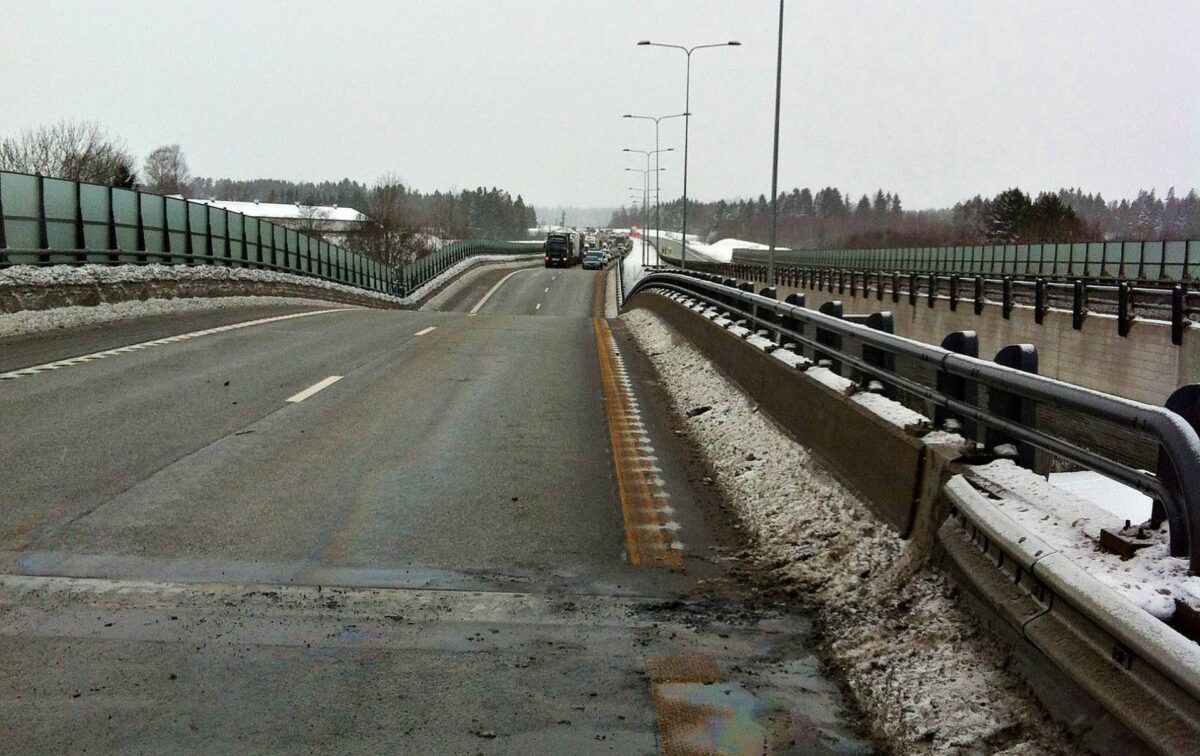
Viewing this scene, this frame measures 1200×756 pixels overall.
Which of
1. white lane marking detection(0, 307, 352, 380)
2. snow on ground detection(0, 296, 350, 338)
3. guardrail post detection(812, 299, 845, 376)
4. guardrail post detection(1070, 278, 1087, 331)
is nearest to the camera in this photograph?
guardrail post detection(812, 299, 845, 376)

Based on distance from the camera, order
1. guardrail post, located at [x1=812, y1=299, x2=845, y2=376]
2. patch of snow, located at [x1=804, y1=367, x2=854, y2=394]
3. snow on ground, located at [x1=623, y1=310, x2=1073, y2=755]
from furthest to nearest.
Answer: guardrail post, located at [x1=812, y1=299, x2=845, y2=376], patch of snow, located at [x1=804, y1=367, x2=854, y2=394], snow on ground, located at [x1=623, y1=310, x2=1073, y2=755]

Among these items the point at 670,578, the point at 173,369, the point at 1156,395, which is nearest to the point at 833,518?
the point at 670,578

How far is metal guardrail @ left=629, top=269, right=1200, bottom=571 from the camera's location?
141 inches

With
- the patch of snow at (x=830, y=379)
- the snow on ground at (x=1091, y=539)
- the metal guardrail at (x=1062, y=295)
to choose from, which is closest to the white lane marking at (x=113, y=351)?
the patch of snow at (x=830, y=379)

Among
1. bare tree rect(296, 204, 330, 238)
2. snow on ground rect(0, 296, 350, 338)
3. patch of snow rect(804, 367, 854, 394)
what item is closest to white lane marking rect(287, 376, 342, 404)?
patch of snow rect(804, 367, 854, 394)

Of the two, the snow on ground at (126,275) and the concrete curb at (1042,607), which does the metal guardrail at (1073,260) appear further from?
the concrete curb at (1042,607)

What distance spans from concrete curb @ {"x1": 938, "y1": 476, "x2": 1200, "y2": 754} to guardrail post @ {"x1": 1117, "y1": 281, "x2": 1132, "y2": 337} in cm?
2227

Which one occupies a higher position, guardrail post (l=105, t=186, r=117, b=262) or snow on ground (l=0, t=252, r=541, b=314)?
guardrail post (l=105, t=186, r=117, b=262)

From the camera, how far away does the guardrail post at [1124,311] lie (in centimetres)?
2461

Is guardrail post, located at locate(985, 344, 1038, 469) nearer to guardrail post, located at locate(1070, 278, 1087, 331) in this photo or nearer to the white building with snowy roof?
guardrail post, located at locate(1070, 278, 1087, 331)

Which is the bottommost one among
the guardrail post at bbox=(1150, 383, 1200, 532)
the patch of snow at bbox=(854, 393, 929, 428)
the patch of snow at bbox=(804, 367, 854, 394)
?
the patch of snow at bbox=(804, 367, 854, 394)

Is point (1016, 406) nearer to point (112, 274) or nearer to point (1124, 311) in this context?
point (1124, 311)

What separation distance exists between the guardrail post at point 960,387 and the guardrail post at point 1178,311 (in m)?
18.2

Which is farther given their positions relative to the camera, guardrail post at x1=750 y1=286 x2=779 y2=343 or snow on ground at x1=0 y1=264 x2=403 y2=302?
snow on ground at x1=0 y1=264 x2=403 y2=302
